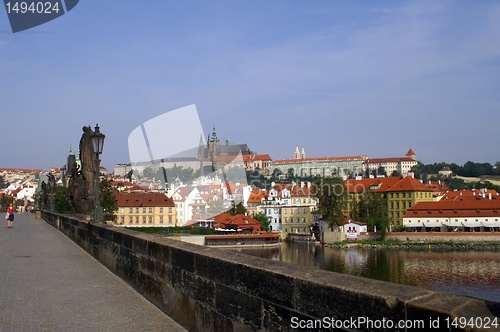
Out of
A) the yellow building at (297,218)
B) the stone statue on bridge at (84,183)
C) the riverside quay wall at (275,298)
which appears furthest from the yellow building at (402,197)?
the riverside quay wall at (275,298)

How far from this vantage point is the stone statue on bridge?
21984 mm

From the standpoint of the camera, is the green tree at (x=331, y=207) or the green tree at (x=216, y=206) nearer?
the green tree at (x=331, y=207)

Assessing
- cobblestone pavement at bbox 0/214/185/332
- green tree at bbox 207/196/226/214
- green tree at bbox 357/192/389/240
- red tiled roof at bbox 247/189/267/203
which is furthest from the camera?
red tiled roof at bbox 247/189/267/203

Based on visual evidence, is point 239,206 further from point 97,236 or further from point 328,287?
point 328,287

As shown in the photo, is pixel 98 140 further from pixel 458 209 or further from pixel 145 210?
pixel 145 210

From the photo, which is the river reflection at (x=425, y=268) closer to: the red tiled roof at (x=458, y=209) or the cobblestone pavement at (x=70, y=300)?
the red tiled roof at (x=458, y=209)

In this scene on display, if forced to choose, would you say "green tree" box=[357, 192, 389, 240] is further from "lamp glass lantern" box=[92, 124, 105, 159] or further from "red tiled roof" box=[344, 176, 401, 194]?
"lamp glass lantern" box=[92, 124, 105, 159]

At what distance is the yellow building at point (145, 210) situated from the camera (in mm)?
97781

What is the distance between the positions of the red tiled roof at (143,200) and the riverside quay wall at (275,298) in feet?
300

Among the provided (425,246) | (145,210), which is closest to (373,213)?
(425,246)

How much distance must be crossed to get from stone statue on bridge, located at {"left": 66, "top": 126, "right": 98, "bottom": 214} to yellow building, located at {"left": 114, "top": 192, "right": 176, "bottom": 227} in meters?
72.7

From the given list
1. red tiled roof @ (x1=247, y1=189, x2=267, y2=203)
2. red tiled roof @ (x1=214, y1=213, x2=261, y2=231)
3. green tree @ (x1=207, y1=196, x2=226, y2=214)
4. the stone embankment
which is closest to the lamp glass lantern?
the stone embankment

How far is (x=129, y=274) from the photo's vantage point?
887cm

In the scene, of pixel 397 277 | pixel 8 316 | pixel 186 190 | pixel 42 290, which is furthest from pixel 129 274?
pixel 186 190
